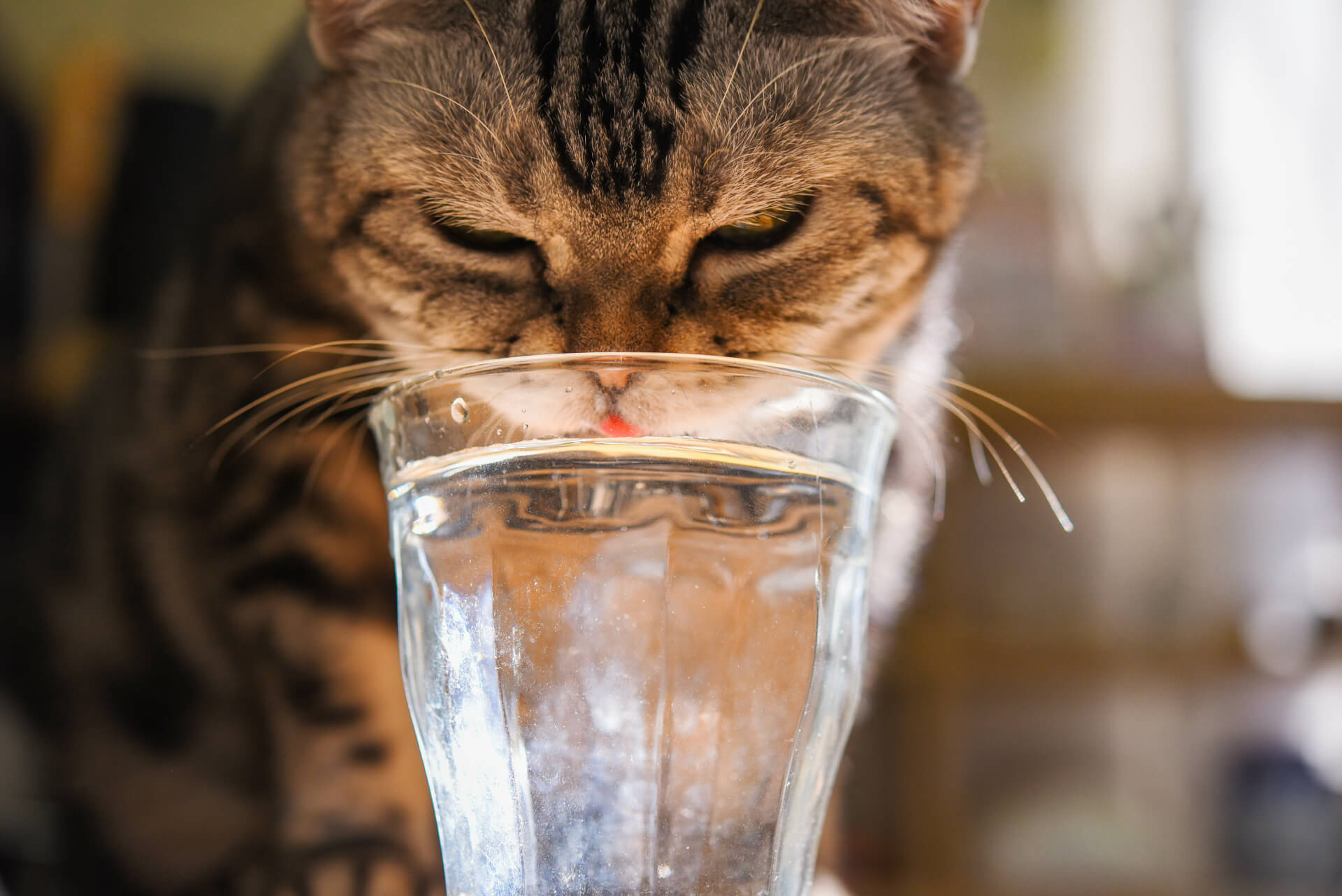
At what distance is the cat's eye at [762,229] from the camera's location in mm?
530

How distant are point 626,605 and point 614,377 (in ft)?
0.28

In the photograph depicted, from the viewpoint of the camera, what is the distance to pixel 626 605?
41cm

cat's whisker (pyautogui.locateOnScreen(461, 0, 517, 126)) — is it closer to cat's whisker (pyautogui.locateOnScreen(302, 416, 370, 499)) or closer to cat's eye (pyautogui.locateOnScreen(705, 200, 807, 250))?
cat's eye (pyautogui.locateOnScreen(705, 200, 807, 250))

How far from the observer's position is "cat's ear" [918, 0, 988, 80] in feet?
1.80

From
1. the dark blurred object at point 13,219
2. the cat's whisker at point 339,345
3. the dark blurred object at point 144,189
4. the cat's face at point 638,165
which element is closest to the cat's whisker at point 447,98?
the cat's face at point 638,165

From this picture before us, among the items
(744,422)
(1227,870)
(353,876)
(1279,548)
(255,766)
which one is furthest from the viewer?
(1279,548)

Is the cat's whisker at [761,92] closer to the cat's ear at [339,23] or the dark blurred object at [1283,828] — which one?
the cat's ear at [339,23]

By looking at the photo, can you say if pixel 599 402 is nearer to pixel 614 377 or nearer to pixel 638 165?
pixel 614 377

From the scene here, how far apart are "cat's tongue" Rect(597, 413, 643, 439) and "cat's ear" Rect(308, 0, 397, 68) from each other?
0.92ft

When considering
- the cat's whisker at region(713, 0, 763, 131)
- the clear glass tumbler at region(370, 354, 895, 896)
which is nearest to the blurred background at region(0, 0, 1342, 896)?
the cat's whisker at region(713, 0, 763, 131)

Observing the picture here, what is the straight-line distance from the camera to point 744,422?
409 millimetres

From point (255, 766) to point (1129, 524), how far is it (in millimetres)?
1476

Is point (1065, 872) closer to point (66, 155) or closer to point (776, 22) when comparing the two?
point (776, 22)

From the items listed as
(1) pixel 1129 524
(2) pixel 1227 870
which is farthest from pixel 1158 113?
(2) pixel 1227 870
